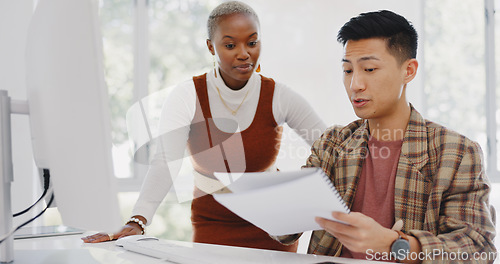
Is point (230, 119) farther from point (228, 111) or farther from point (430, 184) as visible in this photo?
point (430, 184)

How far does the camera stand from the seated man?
1014mm

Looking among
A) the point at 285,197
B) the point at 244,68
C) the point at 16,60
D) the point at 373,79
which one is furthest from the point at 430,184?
the point at 16,60

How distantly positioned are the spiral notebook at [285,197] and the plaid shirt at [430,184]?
1.06ft

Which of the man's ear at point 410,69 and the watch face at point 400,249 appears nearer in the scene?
the watch face at point 400,249

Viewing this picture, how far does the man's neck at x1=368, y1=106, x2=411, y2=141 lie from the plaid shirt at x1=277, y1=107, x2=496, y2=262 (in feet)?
0.09

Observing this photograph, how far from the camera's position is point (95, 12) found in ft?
2.08

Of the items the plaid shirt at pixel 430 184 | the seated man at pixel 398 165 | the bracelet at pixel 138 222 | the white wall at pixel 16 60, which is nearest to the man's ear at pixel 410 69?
the seated man at pixel 398 165

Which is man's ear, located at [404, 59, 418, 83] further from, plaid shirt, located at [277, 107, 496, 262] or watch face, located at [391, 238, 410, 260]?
watch face, located at [391, 238, 410, 260]

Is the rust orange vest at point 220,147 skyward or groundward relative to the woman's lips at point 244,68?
groundward

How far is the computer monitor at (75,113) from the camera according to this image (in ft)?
2.06

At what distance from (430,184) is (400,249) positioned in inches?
11.3

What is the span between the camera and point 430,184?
117 cm

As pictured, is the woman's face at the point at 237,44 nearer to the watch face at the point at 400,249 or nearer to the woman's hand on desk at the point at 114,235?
the woman's hand on desk at the point at 114,235

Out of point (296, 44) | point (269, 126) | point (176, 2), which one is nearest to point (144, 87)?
point (176, 2)
